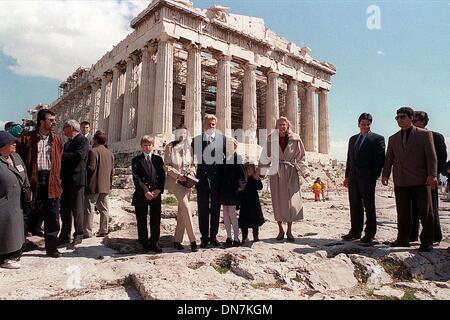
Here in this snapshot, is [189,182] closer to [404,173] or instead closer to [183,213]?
[183,213]

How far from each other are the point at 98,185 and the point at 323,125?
3095 cm

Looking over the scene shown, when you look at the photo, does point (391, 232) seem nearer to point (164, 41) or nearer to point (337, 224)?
point (337, 224)

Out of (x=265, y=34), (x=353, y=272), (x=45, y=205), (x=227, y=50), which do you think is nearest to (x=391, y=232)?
(x=353, y=272)

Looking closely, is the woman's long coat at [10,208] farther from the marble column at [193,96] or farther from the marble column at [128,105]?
the marble column at [128,105]

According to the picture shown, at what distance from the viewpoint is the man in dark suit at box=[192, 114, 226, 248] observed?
4.79 m

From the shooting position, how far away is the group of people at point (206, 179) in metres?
4.29

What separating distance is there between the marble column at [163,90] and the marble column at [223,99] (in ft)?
13.7

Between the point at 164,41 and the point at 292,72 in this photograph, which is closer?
the point at 164,41

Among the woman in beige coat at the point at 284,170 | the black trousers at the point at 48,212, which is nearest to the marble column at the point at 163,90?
the woman in beige coat at the point at 284,170

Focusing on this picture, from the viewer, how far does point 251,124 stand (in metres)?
25.9

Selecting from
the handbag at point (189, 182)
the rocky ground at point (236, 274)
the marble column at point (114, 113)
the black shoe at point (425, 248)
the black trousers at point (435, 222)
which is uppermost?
the marble column at point (114, 113)

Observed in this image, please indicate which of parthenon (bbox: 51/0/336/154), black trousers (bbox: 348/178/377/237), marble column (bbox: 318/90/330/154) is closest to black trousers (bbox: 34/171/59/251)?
black trousers (bbox: 348/178/377/237)

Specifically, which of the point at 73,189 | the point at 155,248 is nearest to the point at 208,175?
the point at 155,248

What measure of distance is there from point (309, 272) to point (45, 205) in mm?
3512
